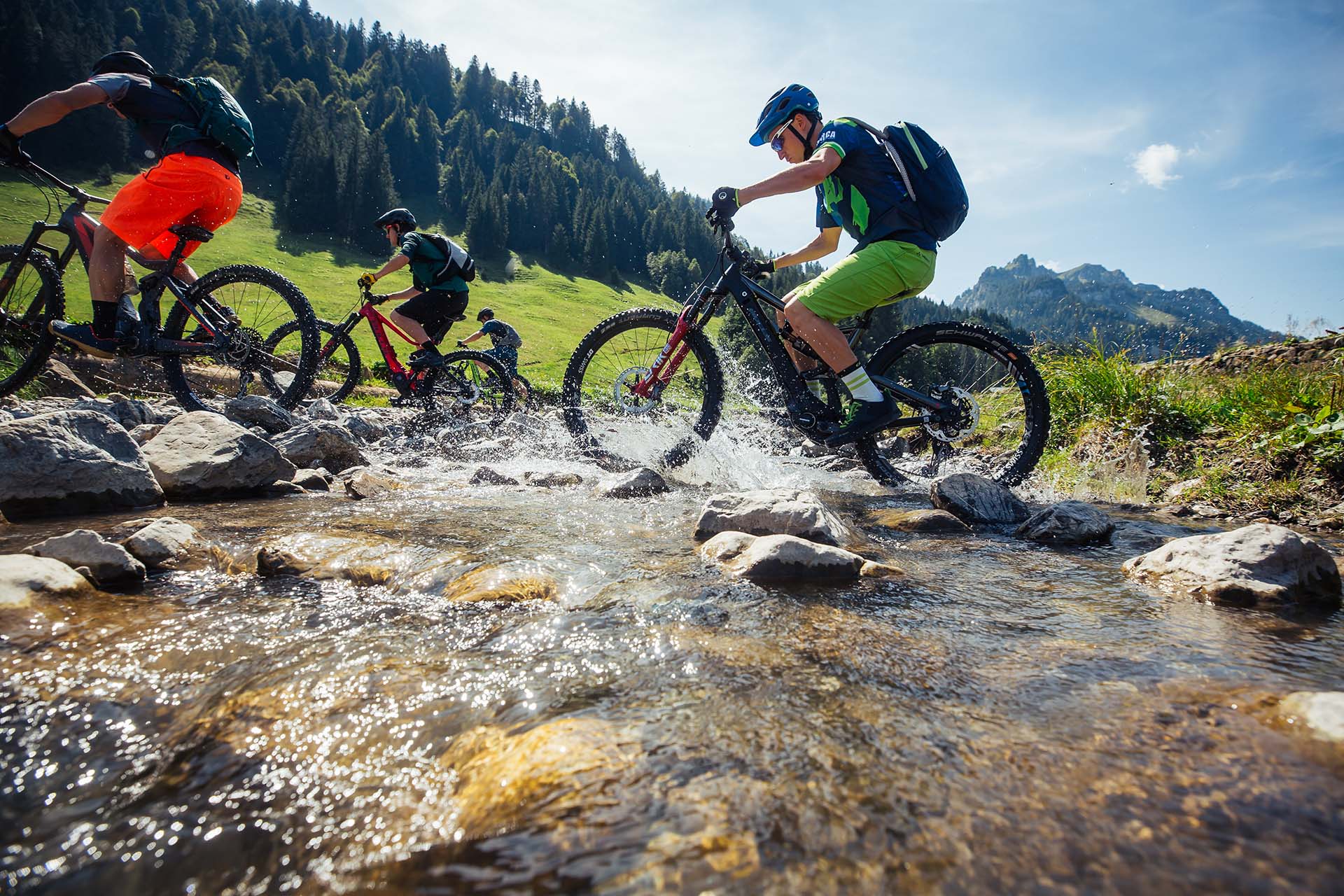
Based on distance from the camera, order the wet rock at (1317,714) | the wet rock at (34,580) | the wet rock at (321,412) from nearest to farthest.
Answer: the wet rock at (1317,714) → the wet rock at (34,580) → the wet rock at (321,412)

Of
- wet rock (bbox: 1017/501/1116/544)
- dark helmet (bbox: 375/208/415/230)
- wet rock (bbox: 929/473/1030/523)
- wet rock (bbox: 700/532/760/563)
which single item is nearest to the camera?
wet rock (bbox: 700/532/760/563)

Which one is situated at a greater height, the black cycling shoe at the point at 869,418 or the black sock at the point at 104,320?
the black cycling shoe at the point at 869,418

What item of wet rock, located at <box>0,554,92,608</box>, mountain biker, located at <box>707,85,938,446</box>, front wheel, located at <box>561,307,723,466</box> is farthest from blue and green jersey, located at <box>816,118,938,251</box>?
wet rock, located at <box>0,554,92,608</box>

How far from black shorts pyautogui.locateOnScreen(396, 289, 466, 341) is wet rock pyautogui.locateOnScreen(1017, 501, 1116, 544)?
290 inches

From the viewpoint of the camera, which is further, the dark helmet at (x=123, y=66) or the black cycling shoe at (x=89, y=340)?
the black cycling shoe at (x=89, y=340)

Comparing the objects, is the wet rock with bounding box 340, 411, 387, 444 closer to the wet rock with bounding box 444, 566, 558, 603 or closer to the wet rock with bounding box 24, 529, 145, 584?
the wet rock with bounding box 24, 529, 145, 584

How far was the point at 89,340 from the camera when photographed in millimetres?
5660

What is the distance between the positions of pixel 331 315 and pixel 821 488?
3476cm

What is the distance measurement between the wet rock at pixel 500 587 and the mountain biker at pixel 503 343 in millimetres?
6019

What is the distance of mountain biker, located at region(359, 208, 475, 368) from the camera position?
27.2ft

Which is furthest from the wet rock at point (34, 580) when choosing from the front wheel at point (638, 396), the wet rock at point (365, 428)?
the wet rock at point (365, 428)

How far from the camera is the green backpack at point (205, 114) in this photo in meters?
5.40

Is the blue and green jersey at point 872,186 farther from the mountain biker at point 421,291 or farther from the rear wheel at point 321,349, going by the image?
the mountain biker at point 421,291

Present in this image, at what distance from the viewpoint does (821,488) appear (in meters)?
6.17
